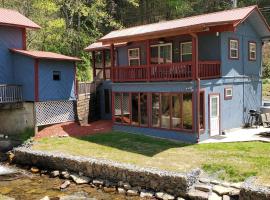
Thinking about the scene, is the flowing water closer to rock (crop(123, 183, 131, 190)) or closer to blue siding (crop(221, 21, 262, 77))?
rock (crop(123, 183, 131, 190))

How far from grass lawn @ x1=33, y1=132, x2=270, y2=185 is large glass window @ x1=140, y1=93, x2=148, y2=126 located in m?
1.03

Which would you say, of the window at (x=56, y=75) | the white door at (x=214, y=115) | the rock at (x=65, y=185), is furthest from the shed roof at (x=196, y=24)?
the rock at (x=65, y=185)

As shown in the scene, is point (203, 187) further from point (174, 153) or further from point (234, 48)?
point (234, 48)

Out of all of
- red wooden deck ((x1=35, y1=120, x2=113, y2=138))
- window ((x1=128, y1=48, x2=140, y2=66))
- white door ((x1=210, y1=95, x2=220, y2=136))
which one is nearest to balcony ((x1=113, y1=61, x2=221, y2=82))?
white door ((x1=210, y1=95, x2=220, y2=136))

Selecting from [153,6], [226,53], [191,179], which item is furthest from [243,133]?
[153,6]

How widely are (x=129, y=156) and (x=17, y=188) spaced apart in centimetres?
560

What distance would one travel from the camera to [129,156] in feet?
61.2

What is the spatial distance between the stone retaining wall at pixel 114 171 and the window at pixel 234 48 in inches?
424

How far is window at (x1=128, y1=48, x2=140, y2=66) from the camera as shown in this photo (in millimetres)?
27250

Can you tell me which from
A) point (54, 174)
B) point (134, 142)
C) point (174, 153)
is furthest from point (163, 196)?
point (134, 142)

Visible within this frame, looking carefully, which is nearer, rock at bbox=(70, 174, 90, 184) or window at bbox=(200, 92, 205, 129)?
rock at bbox=(70, 174, 90, 184)

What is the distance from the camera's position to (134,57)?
1085 inches

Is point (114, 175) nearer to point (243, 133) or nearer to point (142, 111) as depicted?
point (142, 111)

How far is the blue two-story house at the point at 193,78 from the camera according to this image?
20.9 metres
